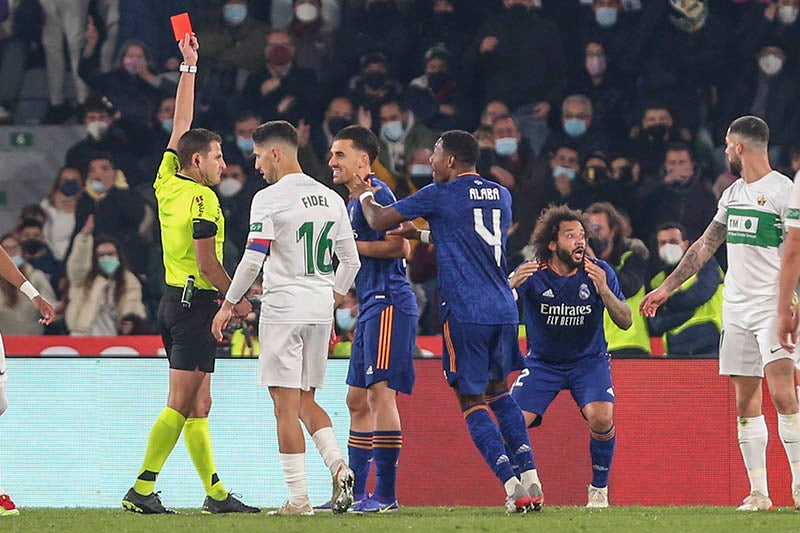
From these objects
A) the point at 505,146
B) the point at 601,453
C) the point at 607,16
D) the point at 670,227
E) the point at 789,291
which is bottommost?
the point at 601,453

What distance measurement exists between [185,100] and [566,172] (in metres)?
5.13

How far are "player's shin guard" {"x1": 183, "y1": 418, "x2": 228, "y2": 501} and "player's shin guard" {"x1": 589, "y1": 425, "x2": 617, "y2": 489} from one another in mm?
2139

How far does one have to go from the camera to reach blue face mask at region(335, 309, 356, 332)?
11.4m

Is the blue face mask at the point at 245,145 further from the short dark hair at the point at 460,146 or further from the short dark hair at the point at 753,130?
the short dark hair at the point at 753,130

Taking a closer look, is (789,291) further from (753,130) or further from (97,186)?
(97,186)

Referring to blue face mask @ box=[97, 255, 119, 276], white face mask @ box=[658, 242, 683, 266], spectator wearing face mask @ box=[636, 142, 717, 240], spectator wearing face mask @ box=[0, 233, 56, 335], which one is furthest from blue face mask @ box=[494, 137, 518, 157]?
spectator wearing face mask @ box=[0, 233, 56, 335]

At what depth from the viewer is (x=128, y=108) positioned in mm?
13453

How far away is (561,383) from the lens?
8.23m

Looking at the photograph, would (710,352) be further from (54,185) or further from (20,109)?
(20,109)

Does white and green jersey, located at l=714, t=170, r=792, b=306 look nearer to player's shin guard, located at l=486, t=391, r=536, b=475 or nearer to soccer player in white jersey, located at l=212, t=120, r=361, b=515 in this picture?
player's shin guard, located at l=486, t=391, r=536, b=475

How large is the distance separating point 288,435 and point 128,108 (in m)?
7.17

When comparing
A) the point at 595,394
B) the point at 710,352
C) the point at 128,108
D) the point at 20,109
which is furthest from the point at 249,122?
the point at 595,394

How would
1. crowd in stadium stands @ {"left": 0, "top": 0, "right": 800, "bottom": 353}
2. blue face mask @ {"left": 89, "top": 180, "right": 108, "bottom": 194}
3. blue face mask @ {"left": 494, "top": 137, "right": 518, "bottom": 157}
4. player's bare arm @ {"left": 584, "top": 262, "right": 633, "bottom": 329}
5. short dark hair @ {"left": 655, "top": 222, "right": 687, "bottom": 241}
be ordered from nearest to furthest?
1. player's bare arm @ {"left": 584, "top": 262, "right": 633, "bottom": 329}
2. short dark hair @ {"left": 655, "top": 222, "right": 687, "bottom": 241}
3. crowd in stadium stands @ {"left": 0, "top": 0, "right": 800, "bottom": 353}
4. blue face mask @ {"left": 494, "top": 137, "right": 518, "bottom": 157}
5. blue face mask @ {"left": 89, "top": 180, "right": 108, "bottom": 194}

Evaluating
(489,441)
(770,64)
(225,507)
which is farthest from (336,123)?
(489,441)
